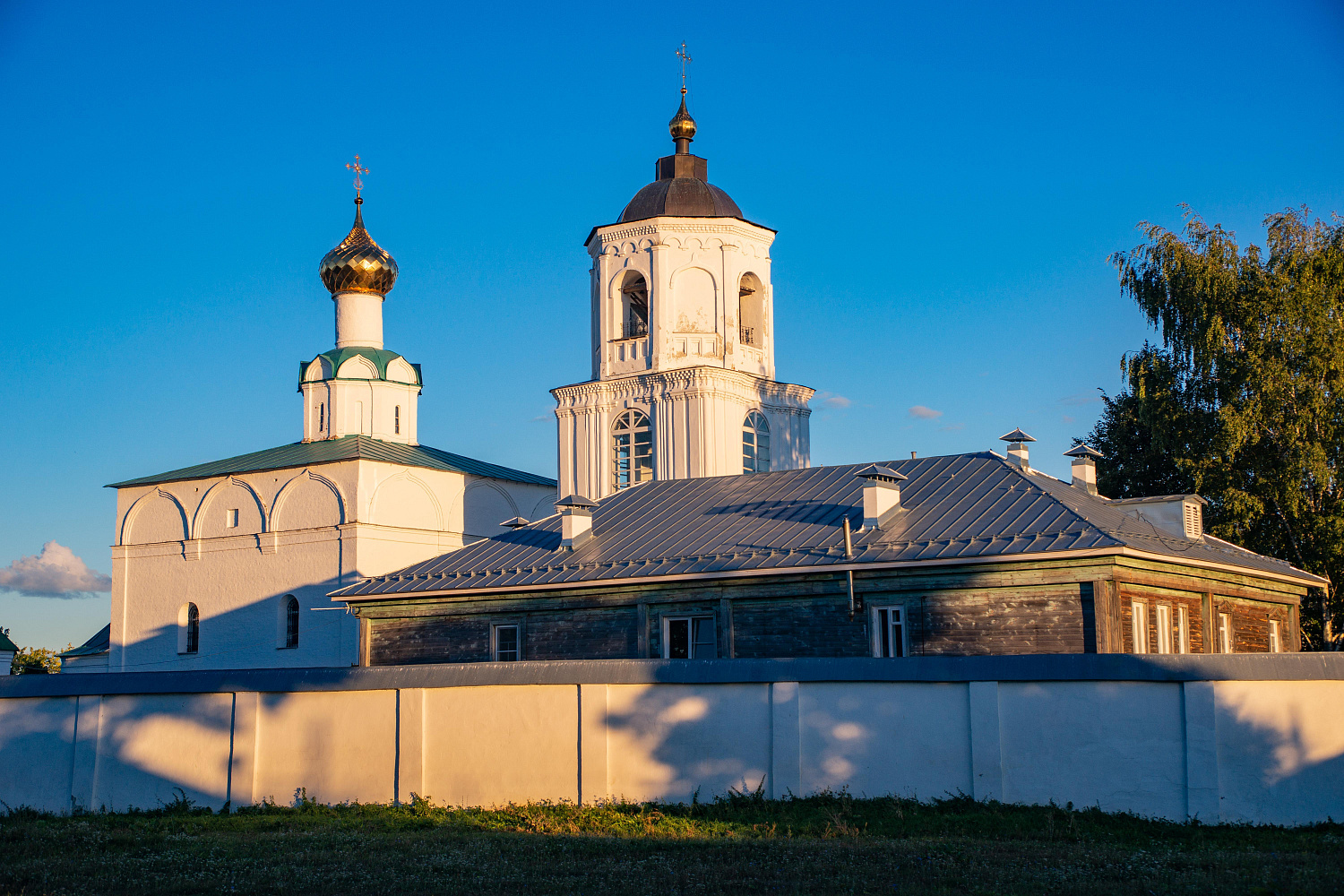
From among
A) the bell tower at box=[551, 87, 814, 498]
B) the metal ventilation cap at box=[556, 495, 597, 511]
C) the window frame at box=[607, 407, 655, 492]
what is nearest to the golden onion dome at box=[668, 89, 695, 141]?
the bell tower at box=[551, 87, 814, 498]

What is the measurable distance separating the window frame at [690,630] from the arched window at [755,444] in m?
11.1

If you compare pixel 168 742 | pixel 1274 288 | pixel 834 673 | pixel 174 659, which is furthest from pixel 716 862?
pixel 174 659

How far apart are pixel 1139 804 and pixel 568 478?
2075 centimetres

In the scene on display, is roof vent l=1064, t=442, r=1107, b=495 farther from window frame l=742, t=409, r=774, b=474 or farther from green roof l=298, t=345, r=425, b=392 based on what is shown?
green roof l=298, t=345, r=425, b=392

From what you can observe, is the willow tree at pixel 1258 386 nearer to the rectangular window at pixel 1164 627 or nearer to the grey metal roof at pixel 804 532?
the grey metal roof at pixel 804 532

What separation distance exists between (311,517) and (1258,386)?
2241 centimetres

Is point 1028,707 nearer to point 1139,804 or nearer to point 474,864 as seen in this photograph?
point 1139,804

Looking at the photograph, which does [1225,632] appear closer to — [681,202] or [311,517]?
[681,202]

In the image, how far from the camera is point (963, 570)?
1855 cm

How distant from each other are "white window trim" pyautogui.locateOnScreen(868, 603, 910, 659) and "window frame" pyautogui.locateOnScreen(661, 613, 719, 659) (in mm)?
2491

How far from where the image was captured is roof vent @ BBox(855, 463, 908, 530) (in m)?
20.0

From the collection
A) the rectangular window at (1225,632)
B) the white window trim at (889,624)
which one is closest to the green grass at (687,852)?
the white window trim at (889,624)

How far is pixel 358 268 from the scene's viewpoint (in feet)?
132

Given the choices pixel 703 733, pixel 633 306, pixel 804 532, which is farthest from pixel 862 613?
pixel 633 306
